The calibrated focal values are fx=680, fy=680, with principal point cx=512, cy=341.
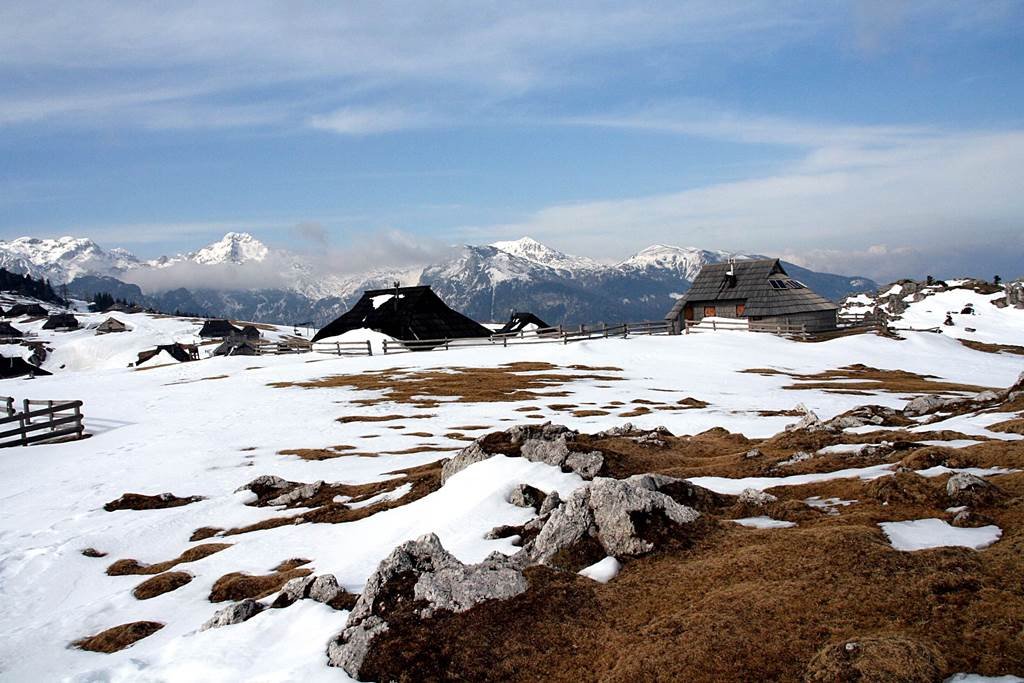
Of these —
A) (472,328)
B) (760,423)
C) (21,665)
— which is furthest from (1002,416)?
(472,328)

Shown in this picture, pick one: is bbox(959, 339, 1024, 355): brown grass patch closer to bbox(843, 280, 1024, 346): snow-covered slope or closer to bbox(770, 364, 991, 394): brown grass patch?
bbox(843, 280, 1024, 346): snow-covered slope

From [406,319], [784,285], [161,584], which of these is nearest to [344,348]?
[406,319]

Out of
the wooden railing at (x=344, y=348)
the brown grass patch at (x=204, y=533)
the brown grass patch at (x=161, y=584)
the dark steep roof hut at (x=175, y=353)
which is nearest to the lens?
the brown grass patch at (x=161, y=584)

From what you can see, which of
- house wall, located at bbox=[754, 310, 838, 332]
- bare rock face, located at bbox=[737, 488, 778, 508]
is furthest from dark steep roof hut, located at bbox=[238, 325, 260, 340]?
bare rock face, located at bbox=[737, 488, 778, 508]

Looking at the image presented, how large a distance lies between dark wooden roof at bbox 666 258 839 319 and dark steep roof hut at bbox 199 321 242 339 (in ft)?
402

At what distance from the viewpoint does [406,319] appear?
67625 millimetres

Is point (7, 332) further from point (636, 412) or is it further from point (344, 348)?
point (636, 412)

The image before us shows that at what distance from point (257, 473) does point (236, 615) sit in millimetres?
12067

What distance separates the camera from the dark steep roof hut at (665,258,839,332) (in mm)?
63906

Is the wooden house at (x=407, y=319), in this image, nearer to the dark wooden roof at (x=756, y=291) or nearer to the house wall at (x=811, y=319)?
the dark wooden roof at (x=756, y=291)

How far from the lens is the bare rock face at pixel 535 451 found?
13.1 m

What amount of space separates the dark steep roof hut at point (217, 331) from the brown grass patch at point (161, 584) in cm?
15806

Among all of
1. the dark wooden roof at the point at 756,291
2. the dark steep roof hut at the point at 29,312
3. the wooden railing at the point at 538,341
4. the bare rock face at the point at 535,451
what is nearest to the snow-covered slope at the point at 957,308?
the dark wooden roof at the point at 756,291

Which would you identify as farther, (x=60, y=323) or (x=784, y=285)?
(x=60, y=323)
